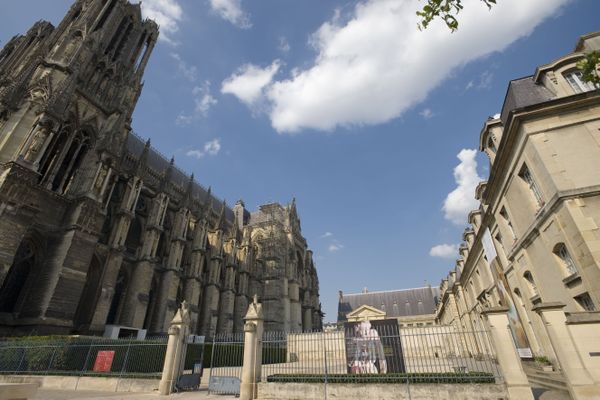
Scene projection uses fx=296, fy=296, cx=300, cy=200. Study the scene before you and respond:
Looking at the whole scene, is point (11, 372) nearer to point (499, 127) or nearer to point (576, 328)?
point (576, 328)

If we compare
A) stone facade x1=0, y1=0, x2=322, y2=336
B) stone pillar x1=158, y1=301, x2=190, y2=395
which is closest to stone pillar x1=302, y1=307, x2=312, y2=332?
stone facade x1=0, y1=0, x2=322, y2=336

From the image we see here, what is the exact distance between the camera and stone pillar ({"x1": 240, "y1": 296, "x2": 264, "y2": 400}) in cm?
912

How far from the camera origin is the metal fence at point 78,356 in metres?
12.0

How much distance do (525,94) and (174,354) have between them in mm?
16837

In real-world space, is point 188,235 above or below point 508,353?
above

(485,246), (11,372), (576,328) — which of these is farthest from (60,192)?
(485,246)

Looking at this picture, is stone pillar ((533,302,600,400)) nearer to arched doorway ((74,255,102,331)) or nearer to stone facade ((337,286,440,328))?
arched doorway ((74,255,102,331))

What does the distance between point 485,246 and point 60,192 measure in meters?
26.5

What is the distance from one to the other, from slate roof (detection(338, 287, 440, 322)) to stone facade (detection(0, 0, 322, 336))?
2526cm

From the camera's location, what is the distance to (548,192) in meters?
10.0

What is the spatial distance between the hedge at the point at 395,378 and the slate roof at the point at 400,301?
45.7 m

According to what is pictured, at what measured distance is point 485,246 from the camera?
18078 millimetres

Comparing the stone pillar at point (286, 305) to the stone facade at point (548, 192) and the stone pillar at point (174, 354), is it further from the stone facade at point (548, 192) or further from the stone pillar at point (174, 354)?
the stone pillar at point (174, 354)

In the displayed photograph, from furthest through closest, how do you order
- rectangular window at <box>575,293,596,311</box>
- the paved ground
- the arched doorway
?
1. the arched doorway
2. the paved ground
3. rectangular window at <box>575,293,596,311</box>
